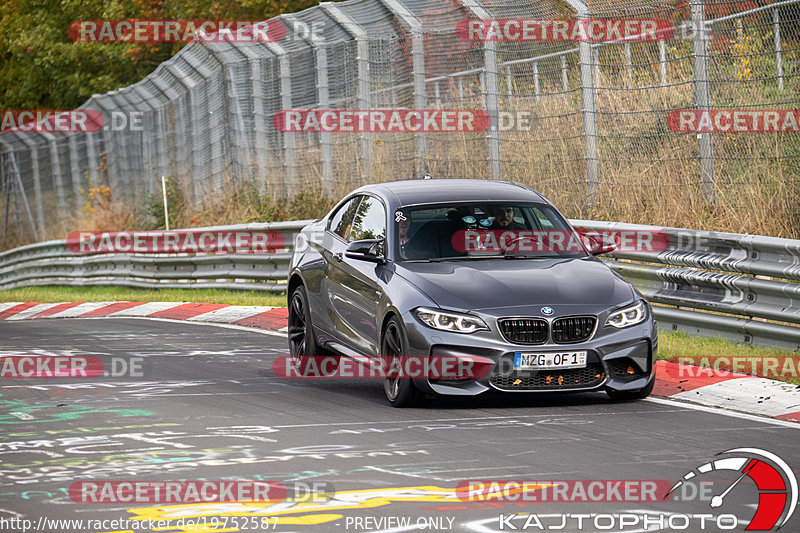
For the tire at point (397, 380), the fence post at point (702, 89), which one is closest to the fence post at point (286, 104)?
the fence post at point (702, 89)

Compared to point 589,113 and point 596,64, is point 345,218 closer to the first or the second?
point 589,113

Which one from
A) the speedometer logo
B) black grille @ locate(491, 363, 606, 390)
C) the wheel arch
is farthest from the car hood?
the wheel arch

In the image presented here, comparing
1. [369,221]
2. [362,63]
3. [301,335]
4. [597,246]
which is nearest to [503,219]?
[597,246]

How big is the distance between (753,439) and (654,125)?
826cm

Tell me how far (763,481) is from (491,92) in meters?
11.7

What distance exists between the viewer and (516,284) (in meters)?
9.87

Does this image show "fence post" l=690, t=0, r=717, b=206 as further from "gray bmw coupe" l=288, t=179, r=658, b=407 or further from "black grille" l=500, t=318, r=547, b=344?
"black grille" l=500, t=318, r=547, b=344

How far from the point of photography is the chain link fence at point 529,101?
14969mm

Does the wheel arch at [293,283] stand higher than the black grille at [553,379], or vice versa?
the wheel arch at [293,283]

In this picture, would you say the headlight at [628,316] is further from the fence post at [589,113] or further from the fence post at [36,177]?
the fence post at [36,177]

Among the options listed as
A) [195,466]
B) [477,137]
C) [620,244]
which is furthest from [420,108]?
[195,466]

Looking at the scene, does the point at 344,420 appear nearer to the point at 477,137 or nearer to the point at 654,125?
the point at 654,125

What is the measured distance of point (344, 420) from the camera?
941 cm

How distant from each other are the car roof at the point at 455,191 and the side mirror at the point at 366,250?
0.46m
